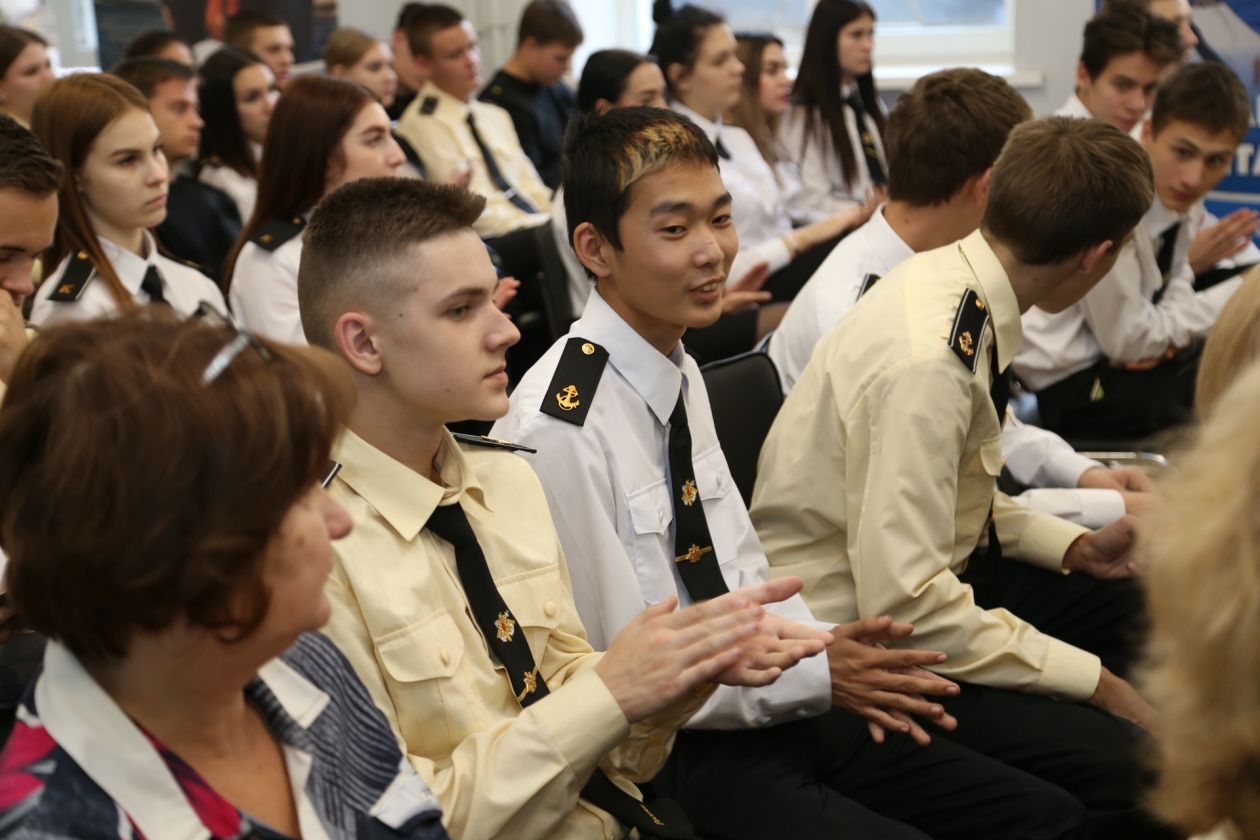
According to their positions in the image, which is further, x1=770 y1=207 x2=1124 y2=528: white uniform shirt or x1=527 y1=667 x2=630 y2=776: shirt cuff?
x1=770 y1=207 x2=1124 y2=528: white uniform shirt

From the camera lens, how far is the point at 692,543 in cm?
159

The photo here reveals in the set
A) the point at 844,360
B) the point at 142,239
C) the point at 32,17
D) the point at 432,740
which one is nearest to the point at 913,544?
the point at 844,360

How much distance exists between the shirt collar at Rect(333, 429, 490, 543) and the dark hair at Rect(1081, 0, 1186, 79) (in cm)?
345

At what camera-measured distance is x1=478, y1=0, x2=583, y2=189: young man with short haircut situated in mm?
5047

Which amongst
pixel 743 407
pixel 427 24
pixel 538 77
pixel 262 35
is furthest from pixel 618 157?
pixel 262 35

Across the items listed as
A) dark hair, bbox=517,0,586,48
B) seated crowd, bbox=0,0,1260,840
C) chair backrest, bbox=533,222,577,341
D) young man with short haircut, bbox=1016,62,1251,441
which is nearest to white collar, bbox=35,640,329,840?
seated crowd, bbox=0,0,1260,840

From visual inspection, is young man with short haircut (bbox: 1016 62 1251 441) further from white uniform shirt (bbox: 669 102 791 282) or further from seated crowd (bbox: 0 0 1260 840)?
white uniform shirt (bbox: 669 102 791 282)

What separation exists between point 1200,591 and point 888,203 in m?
1.78

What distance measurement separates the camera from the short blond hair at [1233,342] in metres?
1.32

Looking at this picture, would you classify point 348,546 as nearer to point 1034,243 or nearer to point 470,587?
point 470,587

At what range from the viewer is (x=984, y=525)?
1.81m

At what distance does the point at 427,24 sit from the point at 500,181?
2.93 ft

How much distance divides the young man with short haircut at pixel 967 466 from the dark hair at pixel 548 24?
3.55 m

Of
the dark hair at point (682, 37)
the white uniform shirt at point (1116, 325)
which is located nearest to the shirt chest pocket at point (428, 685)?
the white uniform shirt at point (1116, 325)
